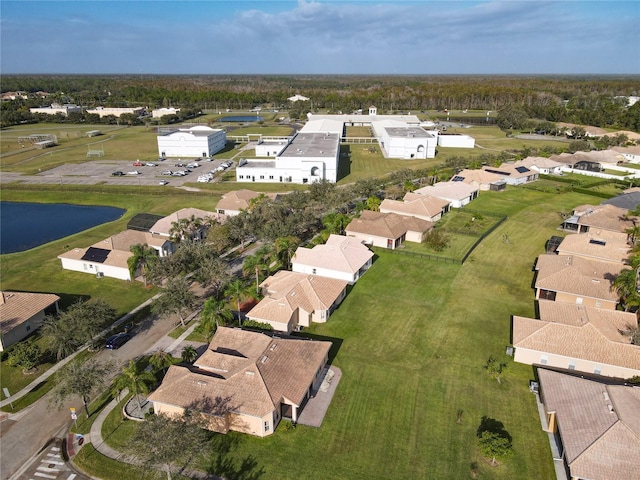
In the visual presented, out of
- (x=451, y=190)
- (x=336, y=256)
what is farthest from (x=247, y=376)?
(x=451, y=190)

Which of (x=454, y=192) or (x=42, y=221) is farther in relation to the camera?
(x=454, y=192)

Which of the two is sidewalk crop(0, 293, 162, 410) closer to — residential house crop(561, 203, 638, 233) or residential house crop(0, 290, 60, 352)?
residential house crop(0, 290, 60, 352)

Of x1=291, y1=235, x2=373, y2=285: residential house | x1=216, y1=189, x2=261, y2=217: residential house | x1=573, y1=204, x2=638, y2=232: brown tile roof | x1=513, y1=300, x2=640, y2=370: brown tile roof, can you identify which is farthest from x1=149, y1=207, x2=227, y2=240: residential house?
x1=573, y1=204, x2=638, y2=232: brown tile roof

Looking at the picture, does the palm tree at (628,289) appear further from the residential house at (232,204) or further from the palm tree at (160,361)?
the residential house at (232,204)

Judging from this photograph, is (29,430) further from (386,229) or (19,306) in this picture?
(386,229)

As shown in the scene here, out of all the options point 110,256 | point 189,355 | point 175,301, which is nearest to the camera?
point 189,355

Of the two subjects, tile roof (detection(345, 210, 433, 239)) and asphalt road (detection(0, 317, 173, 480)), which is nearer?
asphalt road (detection(0, 317, 173, 480))

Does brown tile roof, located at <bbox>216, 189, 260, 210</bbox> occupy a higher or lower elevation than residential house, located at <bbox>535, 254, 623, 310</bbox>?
higher

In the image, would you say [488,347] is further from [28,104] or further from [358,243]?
[28,104]
